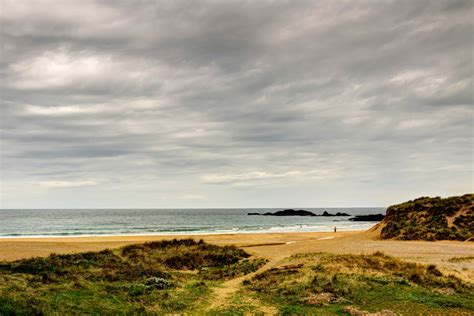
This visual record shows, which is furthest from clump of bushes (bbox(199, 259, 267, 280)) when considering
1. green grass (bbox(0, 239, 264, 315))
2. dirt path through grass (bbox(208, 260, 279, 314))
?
dirt path through grass (bbox(208, 260, 279, 314))

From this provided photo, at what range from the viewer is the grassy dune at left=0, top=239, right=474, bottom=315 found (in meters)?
Answer: 15.3

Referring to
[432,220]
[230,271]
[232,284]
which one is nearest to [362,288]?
[232,284]

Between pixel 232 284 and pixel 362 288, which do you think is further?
pixel 232 284

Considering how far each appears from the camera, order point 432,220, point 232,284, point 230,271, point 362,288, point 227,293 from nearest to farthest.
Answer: point 362,288 → point 227,293 → point 232,284 → point 230,271 → point 432,220

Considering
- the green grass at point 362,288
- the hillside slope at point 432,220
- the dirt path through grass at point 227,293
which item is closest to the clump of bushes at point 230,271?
the dirt path through grass at point 227,293

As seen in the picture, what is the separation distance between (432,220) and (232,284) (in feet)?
126

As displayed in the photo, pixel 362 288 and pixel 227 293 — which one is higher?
pixel 362 288

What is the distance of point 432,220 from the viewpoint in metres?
50.7

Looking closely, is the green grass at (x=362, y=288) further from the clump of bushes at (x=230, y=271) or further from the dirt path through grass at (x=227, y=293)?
the clump of bushes at (x=230, y=271)

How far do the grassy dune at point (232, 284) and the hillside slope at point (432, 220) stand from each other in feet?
72.7

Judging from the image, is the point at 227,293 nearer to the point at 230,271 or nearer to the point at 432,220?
the point at 230,271

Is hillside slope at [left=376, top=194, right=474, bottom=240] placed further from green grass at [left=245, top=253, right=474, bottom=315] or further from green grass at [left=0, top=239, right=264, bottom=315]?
green grass at [left=0, top=239, right=264, bottom=315]

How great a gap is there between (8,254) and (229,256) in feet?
57.4

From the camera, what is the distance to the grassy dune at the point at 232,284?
1526 centimetres
